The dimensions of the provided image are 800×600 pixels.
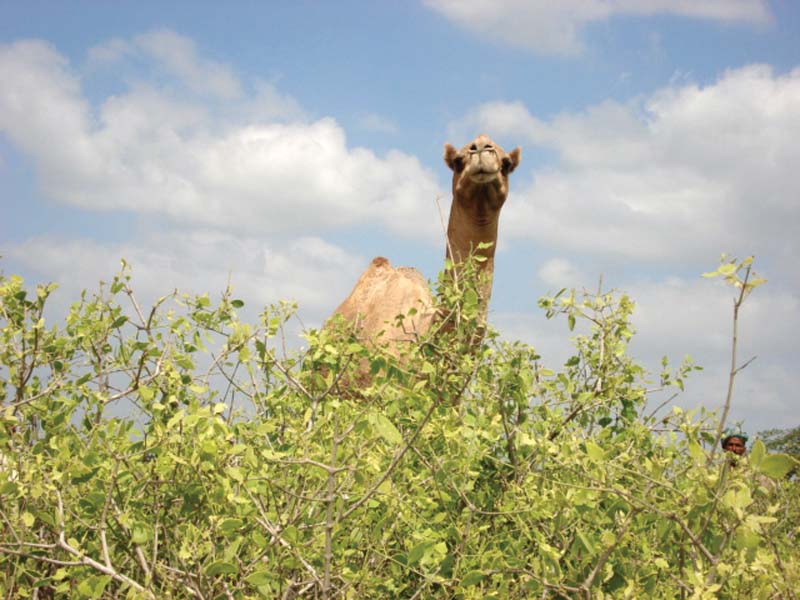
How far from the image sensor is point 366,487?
225 cm

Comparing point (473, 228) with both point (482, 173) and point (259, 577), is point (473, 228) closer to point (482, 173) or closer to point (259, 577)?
point (482, 173)

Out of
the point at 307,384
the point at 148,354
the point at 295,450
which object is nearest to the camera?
the point at 295,450

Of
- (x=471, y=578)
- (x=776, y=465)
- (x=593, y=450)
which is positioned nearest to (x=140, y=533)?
(x=471, y=578)

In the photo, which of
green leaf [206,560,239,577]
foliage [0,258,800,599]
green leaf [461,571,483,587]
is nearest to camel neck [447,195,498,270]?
foliage [0,258,800,599]

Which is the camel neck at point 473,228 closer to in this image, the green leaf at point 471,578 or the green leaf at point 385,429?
the green leaf at point 471,578

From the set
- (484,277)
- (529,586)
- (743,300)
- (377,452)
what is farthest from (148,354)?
(743,300)

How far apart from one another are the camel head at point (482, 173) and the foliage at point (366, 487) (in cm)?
281

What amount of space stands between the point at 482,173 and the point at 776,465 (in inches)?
194

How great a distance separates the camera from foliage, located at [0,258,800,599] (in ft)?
6.82

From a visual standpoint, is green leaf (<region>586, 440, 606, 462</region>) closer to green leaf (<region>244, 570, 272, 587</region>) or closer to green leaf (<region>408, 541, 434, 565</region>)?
green leaf (<region>408, 541, 434, 565</region>)

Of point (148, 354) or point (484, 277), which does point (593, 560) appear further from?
point (148, 354)

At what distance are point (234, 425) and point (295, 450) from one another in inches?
10.2

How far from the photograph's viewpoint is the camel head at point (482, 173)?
6.41 metres

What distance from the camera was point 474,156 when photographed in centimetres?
647
